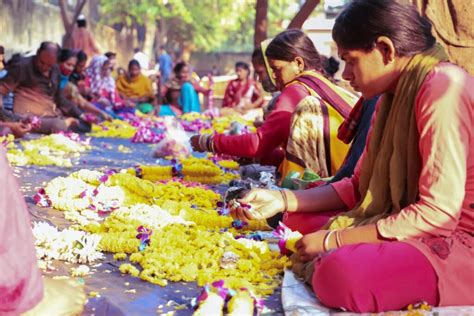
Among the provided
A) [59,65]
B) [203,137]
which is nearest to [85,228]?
[203,137]

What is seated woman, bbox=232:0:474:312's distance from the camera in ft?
8.90

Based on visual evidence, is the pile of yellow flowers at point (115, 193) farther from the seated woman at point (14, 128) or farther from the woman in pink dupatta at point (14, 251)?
the seated woman at point (14, 128)

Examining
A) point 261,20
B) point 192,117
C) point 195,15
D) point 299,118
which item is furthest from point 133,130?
point 195,15

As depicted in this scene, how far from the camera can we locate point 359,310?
2770 mm

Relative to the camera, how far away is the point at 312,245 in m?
2.99

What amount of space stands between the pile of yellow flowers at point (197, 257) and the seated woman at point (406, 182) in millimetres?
431

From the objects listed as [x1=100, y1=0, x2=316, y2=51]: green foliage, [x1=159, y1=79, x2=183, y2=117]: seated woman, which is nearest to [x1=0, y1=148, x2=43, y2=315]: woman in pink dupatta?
[x1=159, y1=79, x2=183, y2=117]: seated woman

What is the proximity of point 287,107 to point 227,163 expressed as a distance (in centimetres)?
239

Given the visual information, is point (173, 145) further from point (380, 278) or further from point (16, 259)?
point (16, 259)

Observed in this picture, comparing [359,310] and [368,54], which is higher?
[368,54]

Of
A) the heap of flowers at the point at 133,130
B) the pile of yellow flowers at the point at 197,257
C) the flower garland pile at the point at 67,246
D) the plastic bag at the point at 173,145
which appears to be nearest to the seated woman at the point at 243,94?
the heap of flowers at the point at 133,130

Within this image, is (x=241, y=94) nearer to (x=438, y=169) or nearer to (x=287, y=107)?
(x=287, y=107)

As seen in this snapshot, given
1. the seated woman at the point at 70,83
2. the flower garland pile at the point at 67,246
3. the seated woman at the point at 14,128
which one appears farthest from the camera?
the seated woman at the point at 70,83

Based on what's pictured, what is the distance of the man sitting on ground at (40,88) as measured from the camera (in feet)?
34.5
